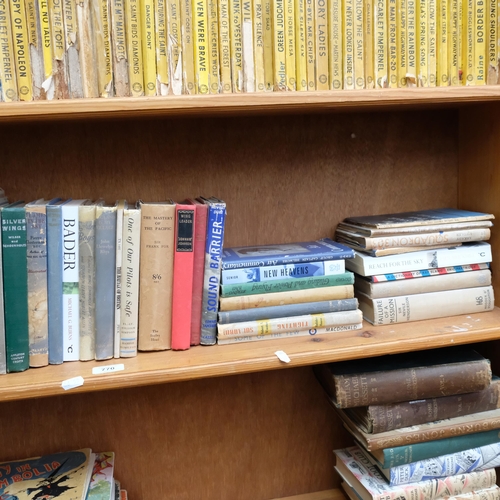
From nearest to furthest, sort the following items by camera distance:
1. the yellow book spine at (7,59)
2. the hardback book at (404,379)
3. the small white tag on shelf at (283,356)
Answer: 1. the yellow book spine at (7,59)
2. the small white tag on shelf at (283,356)
3. the hardback book at (404,379)

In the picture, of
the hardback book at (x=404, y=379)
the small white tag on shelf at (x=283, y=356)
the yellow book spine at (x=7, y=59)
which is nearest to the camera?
the yellow book spine at (x=7, y=59)

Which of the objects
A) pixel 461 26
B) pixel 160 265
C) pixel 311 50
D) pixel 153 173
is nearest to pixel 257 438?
pixel 160 265

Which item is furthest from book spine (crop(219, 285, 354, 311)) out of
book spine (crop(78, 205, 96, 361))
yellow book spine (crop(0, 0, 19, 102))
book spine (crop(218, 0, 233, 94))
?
yellow book spine (crop(0, 0, 19, 102))

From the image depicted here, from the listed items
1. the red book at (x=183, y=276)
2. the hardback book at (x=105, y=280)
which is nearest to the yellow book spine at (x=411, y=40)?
the red book at (x=183, y=276)

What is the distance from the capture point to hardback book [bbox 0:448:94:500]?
0.87 meters

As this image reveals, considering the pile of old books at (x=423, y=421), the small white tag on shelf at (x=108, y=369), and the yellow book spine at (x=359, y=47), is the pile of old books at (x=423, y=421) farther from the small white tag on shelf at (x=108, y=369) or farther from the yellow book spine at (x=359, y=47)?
the yellow book spine at (x=359, y=47)

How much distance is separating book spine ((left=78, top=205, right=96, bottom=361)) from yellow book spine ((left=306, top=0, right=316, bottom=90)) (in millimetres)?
401

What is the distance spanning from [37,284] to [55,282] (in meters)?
0.03

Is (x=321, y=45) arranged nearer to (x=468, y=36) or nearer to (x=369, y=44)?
(x=369, y=44)

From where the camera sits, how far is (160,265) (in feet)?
2.70

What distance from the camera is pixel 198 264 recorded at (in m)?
0.84

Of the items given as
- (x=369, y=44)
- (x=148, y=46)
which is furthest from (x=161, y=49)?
(x=369, y=44)

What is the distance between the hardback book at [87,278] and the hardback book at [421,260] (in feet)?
1.55

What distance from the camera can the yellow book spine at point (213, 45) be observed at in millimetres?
768
